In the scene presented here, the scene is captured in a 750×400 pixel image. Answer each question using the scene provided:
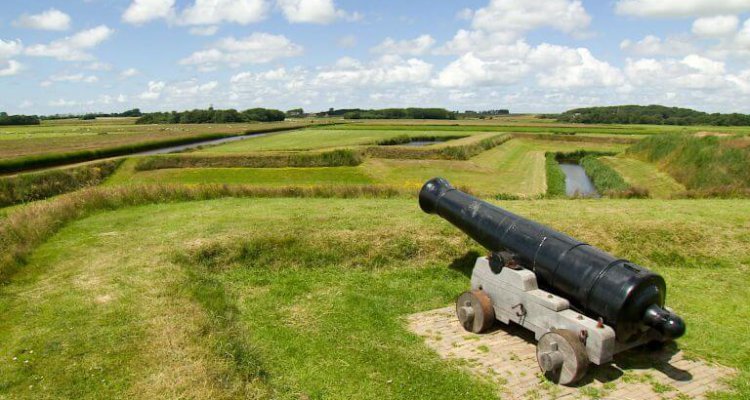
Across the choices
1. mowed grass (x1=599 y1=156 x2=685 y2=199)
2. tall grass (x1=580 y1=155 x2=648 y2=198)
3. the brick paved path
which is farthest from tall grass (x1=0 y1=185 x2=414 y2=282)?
mowed grass (x1=599 y1=156 x2=685 y2=199)

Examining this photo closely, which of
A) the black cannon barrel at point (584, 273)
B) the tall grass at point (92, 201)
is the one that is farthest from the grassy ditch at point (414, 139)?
the black cannon barrel at point (584, 273)

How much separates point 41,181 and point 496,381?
105 feet

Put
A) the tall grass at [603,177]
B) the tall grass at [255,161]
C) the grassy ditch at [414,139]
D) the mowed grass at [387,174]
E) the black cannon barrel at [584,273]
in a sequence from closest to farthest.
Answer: the black cannon barrel at [584,273], the tall grass at [603,177], the mowed grass at [387,174], the tall grass at [255,161], the grassy ditch at [414,139]

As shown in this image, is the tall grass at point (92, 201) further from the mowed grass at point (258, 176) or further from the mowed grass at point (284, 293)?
the mowed grass at point (258, 176)

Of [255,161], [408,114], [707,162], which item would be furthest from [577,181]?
[408,114]

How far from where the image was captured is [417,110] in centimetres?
15862

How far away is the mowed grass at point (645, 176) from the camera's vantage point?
26766 mm

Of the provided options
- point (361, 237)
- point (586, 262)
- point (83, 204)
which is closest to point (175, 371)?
point (586, 262)

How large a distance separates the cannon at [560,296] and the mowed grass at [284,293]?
0.93m

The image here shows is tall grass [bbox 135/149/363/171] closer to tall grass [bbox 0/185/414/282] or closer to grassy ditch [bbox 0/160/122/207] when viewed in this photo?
grassy ditch [bbox 0/160/122/207]

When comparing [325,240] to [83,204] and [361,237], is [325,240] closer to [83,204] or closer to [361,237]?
[361,237]

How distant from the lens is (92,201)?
1324 centimetres

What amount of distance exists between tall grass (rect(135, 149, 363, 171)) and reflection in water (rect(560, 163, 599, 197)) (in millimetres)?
16117

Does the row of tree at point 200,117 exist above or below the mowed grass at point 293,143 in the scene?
above
